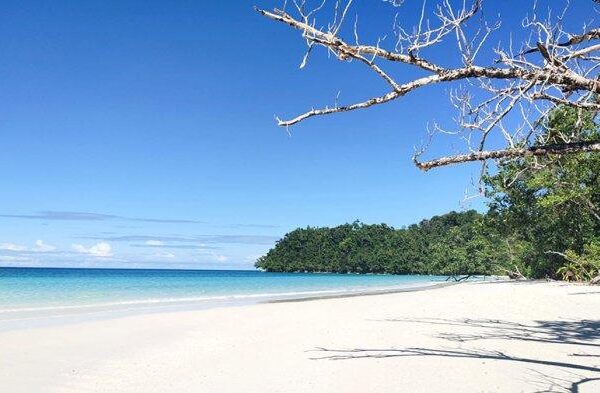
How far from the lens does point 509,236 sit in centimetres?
3956

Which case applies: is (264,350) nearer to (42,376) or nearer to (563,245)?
(42,376)

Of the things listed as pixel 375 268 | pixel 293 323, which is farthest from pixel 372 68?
pixel 375 268

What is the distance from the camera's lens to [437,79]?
13.4 feet

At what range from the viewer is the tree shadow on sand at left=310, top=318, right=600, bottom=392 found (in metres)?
6.50

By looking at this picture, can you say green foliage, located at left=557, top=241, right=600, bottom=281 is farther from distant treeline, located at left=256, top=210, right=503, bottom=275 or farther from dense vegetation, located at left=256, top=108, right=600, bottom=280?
distant treeline, located at left=256, top=210, right=503, bottom=275

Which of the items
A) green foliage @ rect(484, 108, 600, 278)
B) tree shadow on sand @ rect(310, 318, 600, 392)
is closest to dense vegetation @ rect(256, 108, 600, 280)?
green foliage @ rect(484, 108, 600, 278)

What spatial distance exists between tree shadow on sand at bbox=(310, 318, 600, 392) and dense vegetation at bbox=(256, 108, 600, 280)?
237 cm

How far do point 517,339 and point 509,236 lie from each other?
32600 mm

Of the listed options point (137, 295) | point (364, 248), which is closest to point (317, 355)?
Result: point (137, 295)

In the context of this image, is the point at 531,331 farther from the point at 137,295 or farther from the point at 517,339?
the point at 137,295

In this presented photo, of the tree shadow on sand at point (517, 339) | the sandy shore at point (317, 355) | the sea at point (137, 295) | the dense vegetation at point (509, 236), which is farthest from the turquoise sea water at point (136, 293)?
the tree shadow on sand at point (517, 339)

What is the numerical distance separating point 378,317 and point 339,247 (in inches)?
4226

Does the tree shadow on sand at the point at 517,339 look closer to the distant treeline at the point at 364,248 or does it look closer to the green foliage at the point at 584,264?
the green foliage at the point at 584,264

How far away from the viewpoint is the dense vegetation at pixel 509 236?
63.2 feet
